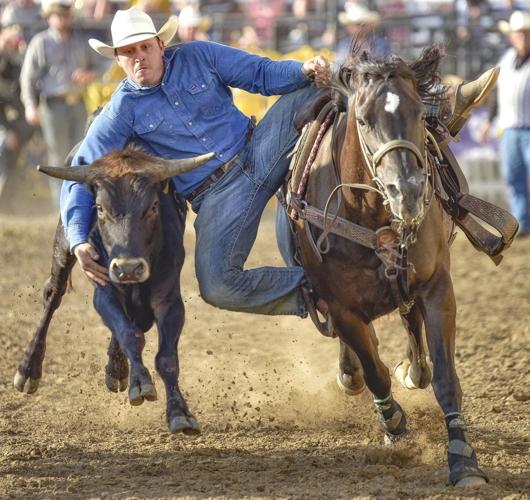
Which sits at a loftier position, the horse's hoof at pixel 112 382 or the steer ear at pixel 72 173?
the steer ear at pixel 72 173

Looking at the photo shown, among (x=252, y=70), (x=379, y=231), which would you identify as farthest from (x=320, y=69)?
(x=379, y=231)

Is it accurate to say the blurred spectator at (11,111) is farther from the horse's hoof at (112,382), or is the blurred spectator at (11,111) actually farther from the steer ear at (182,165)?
the steer ear at (182,165)

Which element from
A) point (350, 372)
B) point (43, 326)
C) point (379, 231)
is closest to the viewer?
point (379, 231)

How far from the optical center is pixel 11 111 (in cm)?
1361

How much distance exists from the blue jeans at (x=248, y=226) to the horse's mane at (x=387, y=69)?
600 millimetres

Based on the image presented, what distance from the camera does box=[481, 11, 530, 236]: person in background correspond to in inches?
417

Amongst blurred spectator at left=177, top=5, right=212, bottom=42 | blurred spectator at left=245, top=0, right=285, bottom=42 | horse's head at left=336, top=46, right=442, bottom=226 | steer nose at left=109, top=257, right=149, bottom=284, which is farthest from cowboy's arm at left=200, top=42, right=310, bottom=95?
blurred spectator at left=245, top=0, right=285, bottom=42

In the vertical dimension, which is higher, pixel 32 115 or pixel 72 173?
pixel 72 173

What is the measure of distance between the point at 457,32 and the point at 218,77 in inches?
331

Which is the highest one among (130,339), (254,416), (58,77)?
(58,77)

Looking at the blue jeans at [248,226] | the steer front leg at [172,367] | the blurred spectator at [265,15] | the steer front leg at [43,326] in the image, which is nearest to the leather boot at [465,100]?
the blue jeans at [248,226]

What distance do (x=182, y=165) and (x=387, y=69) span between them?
1.21 metres

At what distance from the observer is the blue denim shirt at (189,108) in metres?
5.25

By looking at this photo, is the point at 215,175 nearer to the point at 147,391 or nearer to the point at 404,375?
the point at 147,391
